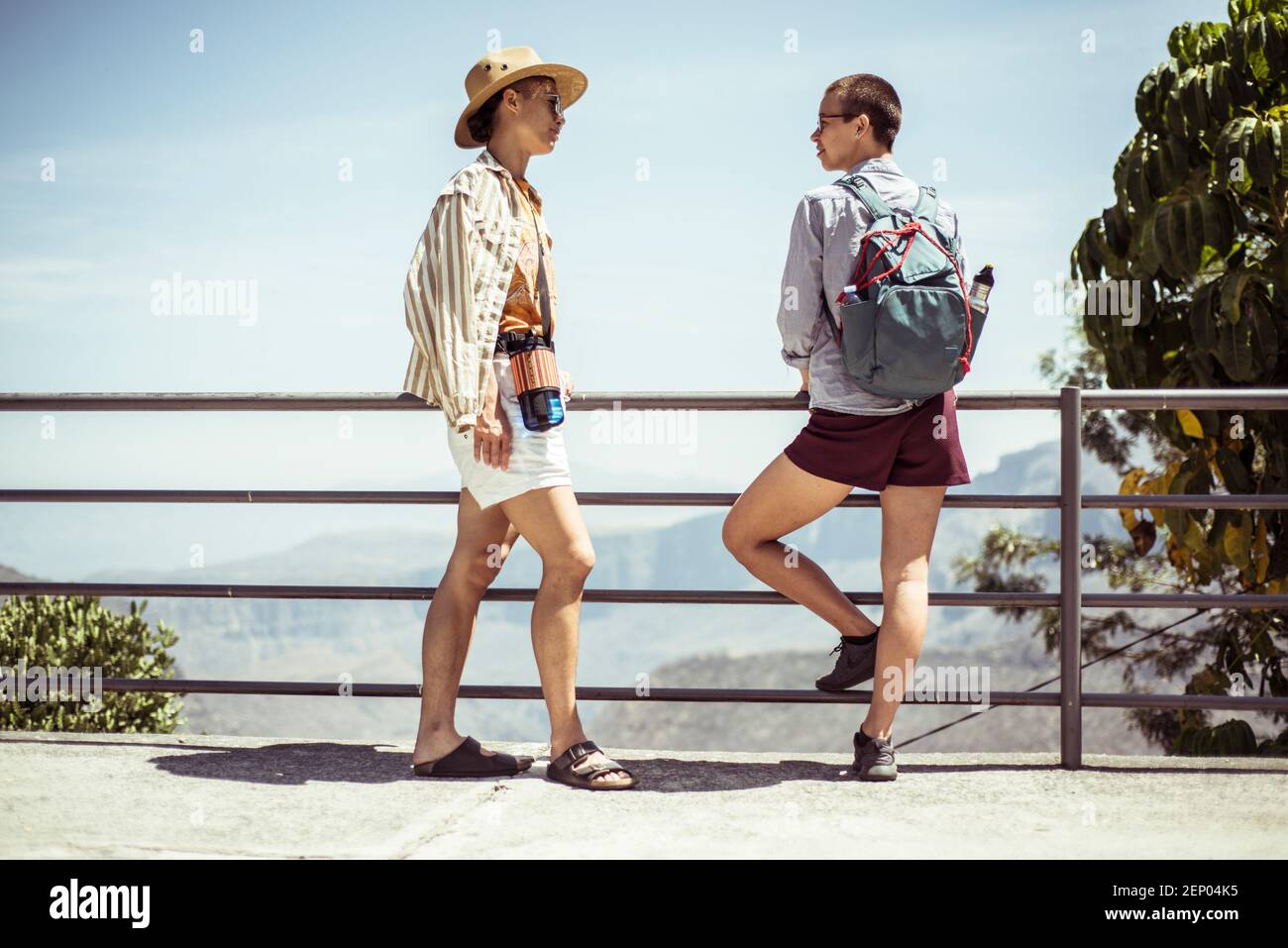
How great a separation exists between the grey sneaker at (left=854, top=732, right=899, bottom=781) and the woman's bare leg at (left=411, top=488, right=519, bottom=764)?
1.20 meters

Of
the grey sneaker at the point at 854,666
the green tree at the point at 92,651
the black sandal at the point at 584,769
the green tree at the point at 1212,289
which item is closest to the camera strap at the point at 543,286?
the black sandal at the point at 584,769

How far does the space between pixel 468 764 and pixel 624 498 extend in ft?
3.65

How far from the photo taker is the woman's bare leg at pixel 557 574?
3.83 m

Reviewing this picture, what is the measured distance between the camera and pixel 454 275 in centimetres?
371

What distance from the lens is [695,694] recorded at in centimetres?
444

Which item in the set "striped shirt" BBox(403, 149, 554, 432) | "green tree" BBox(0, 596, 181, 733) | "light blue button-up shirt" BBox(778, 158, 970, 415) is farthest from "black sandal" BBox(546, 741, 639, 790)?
"green tree" BBox(0, 596, 181, 733)

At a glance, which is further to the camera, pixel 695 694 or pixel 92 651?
pixel 92 651

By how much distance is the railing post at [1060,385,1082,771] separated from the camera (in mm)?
4328

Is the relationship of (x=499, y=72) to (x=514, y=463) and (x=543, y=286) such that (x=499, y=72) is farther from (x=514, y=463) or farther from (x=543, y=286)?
(x=514, y=463)

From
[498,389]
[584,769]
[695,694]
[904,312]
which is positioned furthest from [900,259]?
[584,769]

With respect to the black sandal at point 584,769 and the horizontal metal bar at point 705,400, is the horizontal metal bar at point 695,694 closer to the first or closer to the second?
the black sandal at point 584,769

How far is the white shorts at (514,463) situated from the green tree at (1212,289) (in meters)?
6.73
